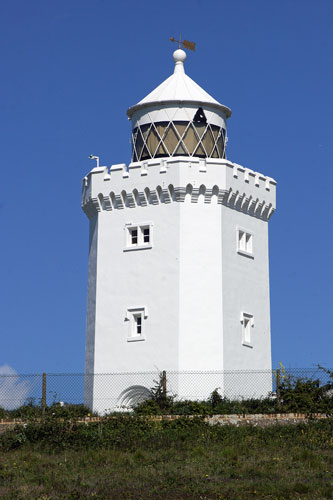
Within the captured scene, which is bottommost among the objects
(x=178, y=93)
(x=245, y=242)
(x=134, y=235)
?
(x=245, y=242)

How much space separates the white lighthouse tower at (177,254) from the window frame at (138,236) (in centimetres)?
4

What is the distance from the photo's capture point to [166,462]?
2514 centimetres

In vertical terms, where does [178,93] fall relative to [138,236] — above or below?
above

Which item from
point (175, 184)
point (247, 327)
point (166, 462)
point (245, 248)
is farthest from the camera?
point (245, 248)

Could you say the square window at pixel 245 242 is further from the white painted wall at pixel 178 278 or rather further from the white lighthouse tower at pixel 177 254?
the white painted wall at pixel 178 278

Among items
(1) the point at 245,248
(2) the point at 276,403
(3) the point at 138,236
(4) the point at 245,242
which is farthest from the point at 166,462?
(4) the point at 245,242

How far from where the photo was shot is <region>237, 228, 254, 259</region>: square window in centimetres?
3581

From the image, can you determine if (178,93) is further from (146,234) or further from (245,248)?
(245,248)

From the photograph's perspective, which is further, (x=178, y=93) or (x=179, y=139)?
(x=178, y=93)

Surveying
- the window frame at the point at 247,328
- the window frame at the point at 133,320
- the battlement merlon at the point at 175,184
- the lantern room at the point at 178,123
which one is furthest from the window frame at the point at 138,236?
the window frame at the point at 247,328

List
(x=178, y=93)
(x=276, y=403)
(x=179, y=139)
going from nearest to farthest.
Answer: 1. (x=276, y=403)
2. (x=179, y=139)
3. (x=178, y=93)

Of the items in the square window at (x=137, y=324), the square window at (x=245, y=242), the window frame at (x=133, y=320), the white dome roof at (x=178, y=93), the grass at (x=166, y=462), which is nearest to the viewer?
the grass at (x=166, y=462)

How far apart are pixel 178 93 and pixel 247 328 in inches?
354

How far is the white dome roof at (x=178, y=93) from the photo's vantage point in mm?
36281
